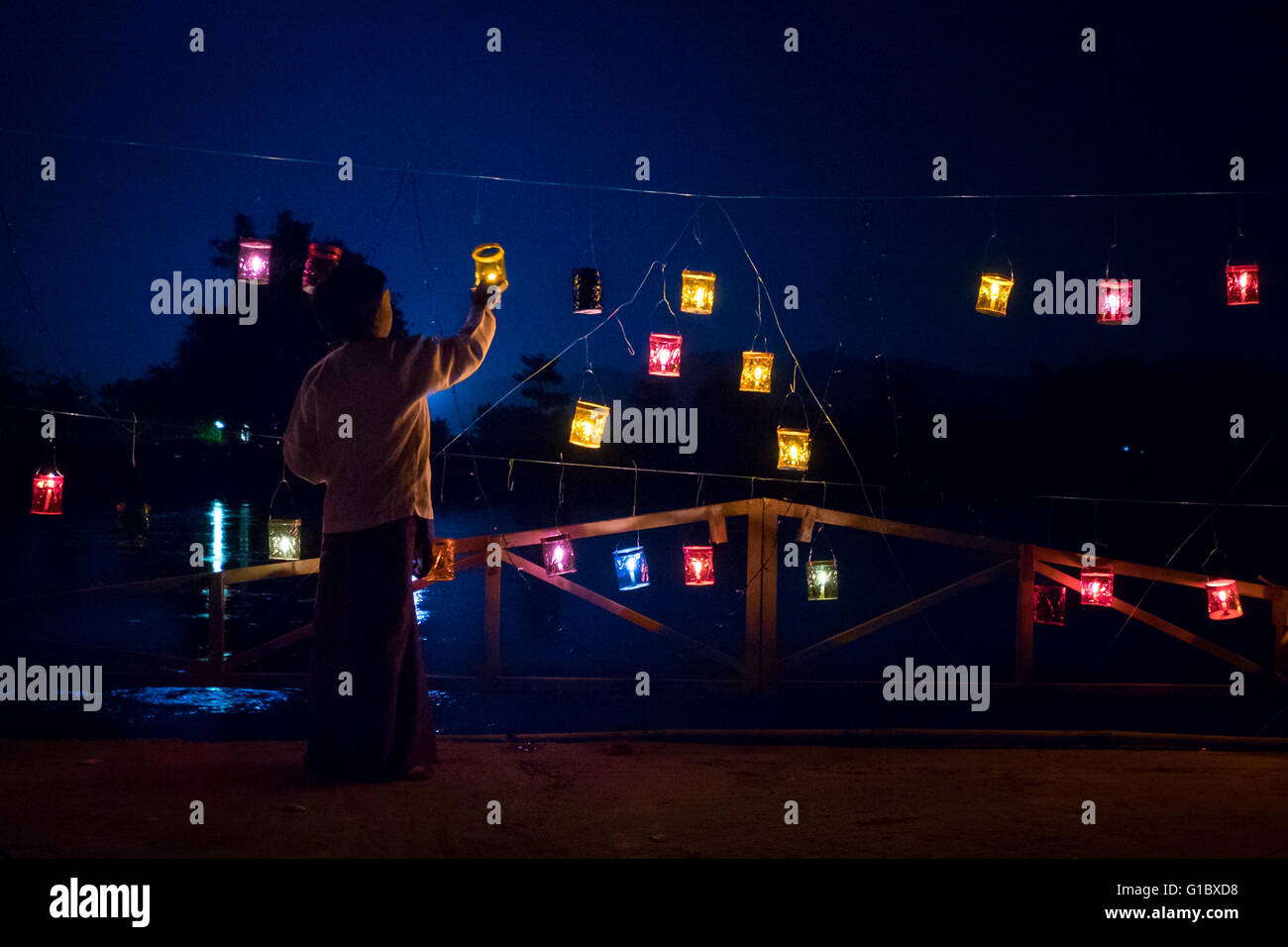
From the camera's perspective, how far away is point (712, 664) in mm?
9453

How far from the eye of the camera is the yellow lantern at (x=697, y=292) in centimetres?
655

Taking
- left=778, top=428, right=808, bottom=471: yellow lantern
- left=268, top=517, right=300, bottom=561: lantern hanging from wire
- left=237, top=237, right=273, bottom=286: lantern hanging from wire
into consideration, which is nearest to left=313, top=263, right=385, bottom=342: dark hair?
left=237, top=237, right=273, bottom=286: lantern hanging from wire

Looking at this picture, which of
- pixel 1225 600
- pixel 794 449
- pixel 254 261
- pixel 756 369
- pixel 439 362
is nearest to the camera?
pixel 439 362

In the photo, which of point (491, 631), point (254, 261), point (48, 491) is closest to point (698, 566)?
point (491, 631)

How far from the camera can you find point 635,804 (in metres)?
3.72

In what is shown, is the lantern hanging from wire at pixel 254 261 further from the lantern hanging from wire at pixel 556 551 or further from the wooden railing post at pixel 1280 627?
the wooden railing post at pixel 1280 627

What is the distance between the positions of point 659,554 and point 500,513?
34.5ft

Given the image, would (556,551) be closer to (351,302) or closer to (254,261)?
(254,261)

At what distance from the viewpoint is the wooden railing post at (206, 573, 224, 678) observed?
20.7ft

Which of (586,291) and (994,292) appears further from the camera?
(994,292)

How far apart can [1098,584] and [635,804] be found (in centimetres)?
463

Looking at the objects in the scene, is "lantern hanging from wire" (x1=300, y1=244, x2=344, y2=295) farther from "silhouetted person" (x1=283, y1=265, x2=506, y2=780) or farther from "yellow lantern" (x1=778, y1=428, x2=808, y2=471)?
"yellow lantern" (x1=778, y1=428, x2=808, y2=471)

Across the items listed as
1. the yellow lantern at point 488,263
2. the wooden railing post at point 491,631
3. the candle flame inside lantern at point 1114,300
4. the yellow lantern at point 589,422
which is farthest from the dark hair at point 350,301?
the candle flame inside lantern at point 1114,300

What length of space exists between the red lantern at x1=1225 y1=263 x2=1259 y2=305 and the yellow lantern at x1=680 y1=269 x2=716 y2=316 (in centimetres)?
347
